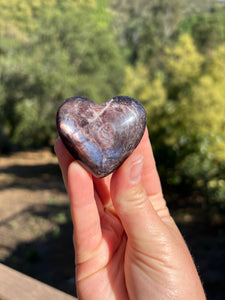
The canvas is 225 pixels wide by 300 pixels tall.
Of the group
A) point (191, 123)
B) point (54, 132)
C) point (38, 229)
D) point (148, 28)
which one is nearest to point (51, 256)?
point (38, 229)

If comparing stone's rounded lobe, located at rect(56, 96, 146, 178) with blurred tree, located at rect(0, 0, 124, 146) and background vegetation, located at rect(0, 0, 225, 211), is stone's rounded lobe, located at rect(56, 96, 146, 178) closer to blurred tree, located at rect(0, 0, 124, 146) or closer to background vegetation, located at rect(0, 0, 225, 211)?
background vegetation, located at rect(0, 0, 225, 211)

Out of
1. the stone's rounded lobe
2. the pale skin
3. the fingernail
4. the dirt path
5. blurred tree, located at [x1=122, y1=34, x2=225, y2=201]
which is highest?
the stone's rounded lobe

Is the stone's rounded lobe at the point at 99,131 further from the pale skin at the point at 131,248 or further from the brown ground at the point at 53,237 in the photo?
the brown ground at the point at 53,237

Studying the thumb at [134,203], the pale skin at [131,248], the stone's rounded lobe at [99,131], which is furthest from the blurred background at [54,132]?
the stone's rounded lobe at [99,131]

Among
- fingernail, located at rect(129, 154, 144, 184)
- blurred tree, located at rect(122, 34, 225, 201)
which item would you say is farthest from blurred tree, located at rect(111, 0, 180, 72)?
fingernail, located at rect(129, 154, 144, 184)

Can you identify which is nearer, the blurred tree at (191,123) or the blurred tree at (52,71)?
the blurred tree at (191,123)

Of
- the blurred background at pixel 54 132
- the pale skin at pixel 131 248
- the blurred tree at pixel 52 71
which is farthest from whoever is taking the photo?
the blurred tree at pixel 52 71

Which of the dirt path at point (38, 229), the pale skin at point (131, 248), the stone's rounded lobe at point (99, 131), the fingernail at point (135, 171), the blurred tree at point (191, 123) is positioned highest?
the stone's rounded lobe at point (99, 131)
